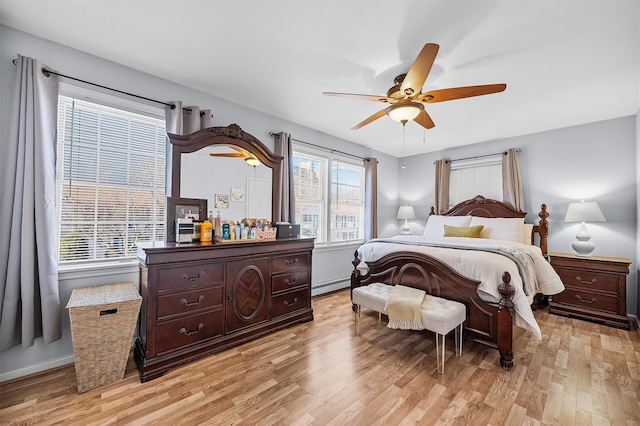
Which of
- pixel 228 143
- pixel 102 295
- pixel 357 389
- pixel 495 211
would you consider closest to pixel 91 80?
pixel 228 143

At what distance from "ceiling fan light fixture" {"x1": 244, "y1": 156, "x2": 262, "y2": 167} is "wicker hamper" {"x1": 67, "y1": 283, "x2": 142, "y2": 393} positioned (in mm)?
1754

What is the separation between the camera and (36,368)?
206cm

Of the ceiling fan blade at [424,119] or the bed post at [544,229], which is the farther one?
the bed post at [544,229]

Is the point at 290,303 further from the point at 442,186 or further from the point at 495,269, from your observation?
the point at 442,186

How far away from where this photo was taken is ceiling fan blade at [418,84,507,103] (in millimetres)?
1951

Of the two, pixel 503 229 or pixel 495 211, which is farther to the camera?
pixel 495 211

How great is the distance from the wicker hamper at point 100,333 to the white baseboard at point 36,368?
1.81 ft

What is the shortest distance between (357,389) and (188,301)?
4.92 feet

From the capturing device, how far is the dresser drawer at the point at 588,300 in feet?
10.1

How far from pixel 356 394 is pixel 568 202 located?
4108 millimetres

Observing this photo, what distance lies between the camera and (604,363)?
226 centimetres

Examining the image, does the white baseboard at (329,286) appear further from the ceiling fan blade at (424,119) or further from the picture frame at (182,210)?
the ceiling fan blade at (424,119)

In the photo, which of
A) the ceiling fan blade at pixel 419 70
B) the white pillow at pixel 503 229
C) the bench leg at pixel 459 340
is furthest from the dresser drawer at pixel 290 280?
the white pillow at pixel 503 229

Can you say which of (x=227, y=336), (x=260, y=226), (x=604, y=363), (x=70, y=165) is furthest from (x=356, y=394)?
(x=70, y=165)
